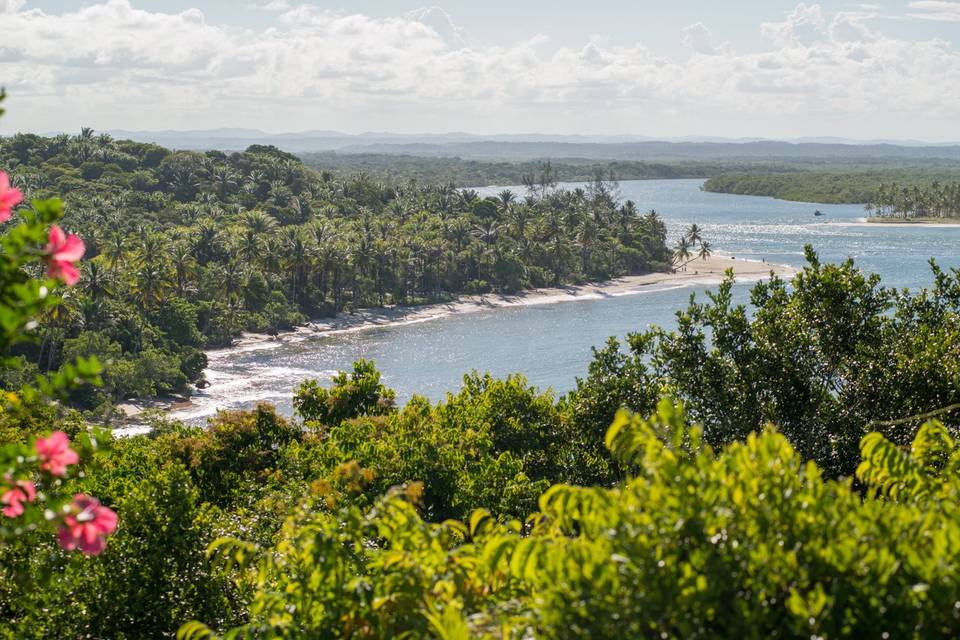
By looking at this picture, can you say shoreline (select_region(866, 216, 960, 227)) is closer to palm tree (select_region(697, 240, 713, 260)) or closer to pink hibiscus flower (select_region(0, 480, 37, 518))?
palm tree (select_region(697, 240, 713, 260))

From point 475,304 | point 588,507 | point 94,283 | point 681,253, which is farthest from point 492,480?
point 681,253

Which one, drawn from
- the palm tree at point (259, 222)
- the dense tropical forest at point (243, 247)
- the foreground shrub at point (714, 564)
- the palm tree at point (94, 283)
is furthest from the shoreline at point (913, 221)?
the foreground shrub at point (714, 564)

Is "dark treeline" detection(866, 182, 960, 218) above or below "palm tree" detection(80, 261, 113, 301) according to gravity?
above

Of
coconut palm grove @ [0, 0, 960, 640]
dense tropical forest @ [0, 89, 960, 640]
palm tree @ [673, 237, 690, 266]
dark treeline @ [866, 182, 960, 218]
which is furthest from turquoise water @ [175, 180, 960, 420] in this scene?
dark treeline @ [866, 182, 960, 218]

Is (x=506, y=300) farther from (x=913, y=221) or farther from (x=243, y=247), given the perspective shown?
(x=913, y=221)

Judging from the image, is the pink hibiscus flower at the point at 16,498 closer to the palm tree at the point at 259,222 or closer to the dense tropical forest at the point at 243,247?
the dense tropical forest at the point at 243,247

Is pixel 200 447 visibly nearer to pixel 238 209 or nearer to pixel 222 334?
pixel 222 334
